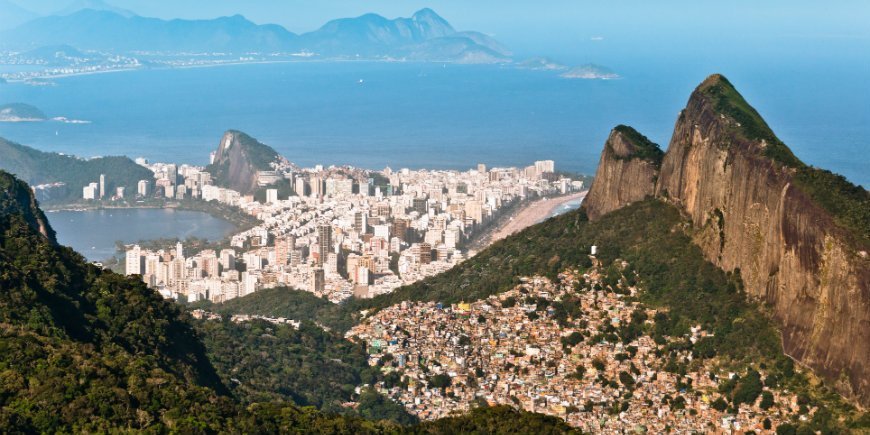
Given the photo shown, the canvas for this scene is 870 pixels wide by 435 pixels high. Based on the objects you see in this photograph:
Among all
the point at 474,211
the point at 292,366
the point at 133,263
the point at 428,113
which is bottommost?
the point at 292,366

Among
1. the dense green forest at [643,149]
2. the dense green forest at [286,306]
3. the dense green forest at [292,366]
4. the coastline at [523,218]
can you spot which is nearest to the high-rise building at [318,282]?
the dense green forest at [286,306]

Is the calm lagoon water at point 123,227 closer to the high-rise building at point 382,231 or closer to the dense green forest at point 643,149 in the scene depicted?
the high-rise building at point 382,231

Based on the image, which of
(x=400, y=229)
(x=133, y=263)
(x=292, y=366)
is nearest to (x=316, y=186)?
(x=400, y=229)

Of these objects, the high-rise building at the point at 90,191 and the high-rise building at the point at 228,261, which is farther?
the high-rise building at the point at 90,191

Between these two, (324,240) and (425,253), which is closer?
(425,253)

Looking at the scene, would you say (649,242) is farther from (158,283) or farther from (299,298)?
(158,283)

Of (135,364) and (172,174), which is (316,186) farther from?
(135,364)
